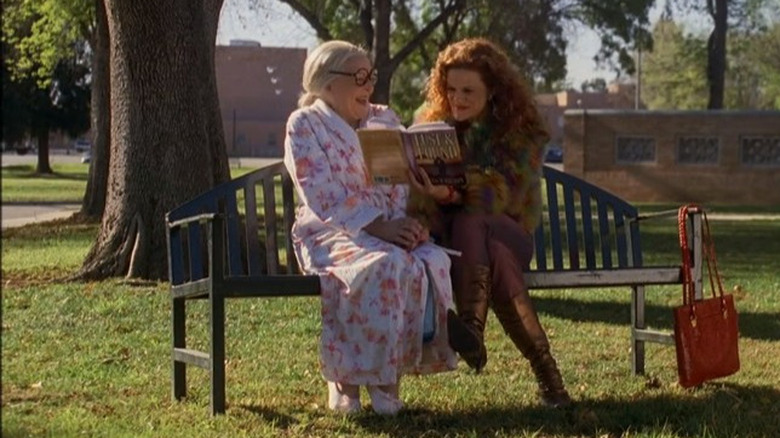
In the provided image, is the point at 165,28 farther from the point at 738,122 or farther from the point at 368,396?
the point at 738,122

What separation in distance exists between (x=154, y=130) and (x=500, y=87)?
17.7 ft

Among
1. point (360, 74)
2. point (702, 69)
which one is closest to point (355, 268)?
point (360, 74)

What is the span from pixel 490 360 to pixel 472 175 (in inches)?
70.8

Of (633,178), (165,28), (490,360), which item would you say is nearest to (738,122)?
(633,178)

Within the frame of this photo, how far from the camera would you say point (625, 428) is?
562 centimetres

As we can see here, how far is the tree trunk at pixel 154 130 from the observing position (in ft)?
36.4

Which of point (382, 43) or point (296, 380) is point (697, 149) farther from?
point (296, 380)

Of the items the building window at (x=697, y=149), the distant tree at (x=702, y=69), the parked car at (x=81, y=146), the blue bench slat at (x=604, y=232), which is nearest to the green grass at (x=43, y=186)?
the building window at (x=697, y=149)

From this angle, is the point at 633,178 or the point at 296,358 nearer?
the point at 296,358

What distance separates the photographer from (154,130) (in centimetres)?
1116

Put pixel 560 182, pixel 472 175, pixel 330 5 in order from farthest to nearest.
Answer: pixel 330 5 → pixel 560 182 → pixel 472 175

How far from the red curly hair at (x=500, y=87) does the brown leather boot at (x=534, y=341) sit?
2.33 ft

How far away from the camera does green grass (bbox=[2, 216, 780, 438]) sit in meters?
5.58

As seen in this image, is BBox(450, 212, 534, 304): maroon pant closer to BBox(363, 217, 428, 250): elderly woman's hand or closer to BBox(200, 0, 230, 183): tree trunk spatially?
BBox(363, 217, 428, 250): elderly woman's hand
